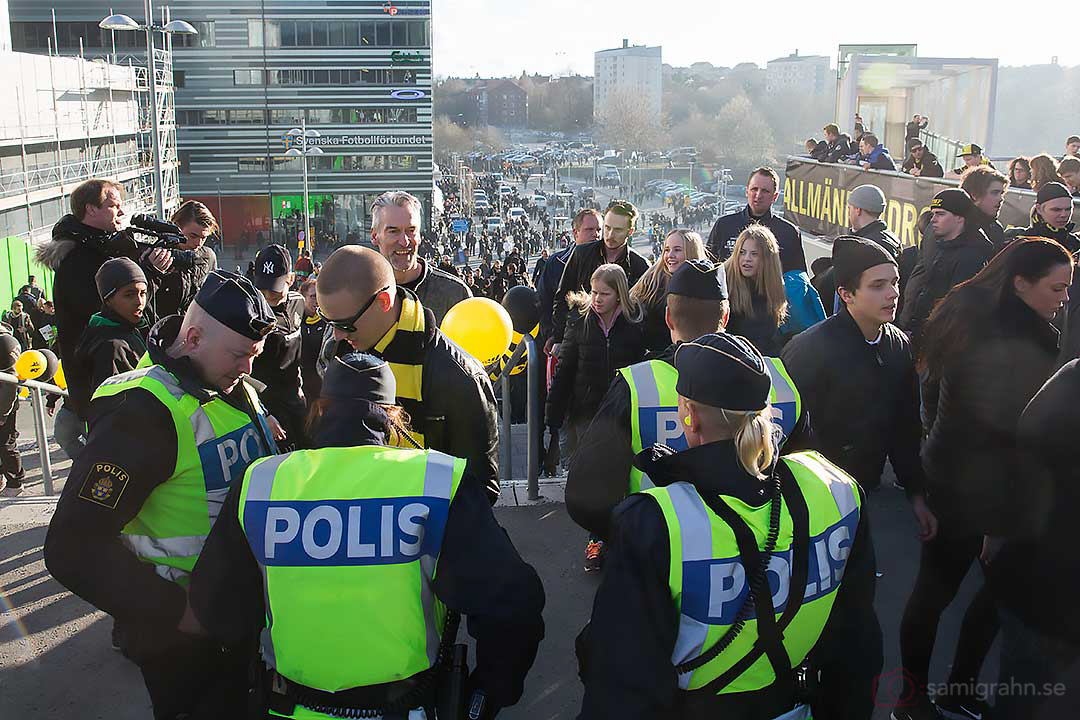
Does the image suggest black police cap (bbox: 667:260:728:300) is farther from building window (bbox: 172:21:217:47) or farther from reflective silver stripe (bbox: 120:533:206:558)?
building window (bbox: 172:21:217:47)

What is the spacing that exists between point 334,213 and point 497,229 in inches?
506

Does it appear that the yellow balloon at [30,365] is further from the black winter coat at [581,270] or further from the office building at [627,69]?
the office building at [627,69]

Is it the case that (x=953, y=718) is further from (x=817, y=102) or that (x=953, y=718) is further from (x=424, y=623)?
(x=817, y=102)

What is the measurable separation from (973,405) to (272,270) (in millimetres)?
3554

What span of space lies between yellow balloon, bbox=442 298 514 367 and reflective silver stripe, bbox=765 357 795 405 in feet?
6.17

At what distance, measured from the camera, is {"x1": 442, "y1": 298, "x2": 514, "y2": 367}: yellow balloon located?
471 centimetres

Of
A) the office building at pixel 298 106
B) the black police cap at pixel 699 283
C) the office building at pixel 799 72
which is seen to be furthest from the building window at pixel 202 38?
the office building at pixel 799 72

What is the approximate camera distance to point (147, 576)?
2424mm

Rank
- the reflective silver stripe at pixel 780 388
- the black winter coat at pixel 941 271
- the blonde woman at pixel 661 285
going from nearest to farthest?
the reflective silver stripe at pixel 780 388, the blonde woman at pixel 661 285, the black winter coat at pixel 941 271

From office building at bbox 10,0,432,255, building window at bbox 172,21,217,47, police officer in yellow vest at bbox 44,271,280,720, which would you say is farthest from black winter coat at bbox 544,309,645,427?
building window at bbox 172,21,217,47

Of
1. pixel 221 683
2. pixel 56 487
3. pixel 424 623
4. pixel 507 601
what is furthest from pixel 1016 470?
pixel 56 487

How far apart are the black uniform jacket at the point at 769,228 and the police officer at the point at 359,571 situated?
14.4 feet

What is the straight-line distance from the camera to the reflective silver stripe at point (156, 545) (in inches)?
102

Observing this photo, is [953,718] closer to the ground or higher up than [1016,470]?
closer to the ground
